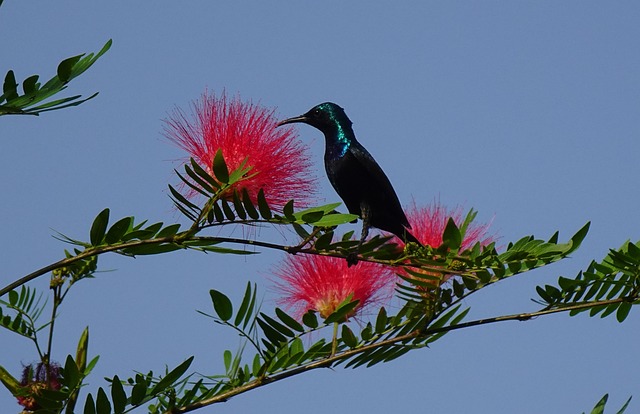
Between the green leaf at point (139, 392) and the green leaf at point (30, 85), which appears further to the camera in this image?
the green leaf at point (139, 392)

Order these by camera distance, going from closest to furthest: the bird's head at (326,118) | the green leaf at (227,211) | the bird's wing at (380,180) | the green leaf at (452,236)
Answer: the green leaf at (227,211) < the green leaf at (452,236) < the bird's wing at (380,180) < the bird's head at (326,118)

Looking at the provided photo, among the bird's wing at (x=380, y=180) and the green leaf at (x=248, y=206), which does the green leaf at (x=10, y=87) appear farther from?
the bird's wing at (x=380, y=180)

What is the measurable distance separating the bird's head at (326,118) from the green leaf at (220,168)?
41.5 inches

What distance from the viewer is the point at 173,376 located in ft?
7.52

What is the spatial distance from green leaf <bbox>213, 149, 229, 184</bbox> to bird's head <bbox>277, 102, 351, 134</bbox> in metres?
1.05

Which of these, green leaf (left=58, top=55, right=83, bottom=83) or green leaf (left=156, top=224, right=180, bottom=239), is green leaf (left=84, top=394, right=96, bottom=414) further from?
green leaf (left=58, top=55, right=83, bottom=83)

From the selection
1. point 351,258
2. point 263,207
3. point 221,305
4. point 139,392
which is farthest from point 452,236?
point 139,392

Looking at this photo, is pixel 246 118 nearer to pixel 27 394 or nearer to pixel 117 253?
pixel 117 253

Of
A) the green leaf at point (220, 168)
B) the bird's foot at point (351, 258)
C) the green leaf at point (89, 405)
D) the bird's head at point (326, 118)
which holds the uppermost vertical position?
the bird's head at point (326, 118)

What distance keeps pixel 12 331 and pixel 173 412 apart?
0.68 metres

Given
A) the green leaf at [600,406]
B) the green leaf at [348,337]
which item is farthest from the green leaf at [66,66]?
the green leaf at [600,406]

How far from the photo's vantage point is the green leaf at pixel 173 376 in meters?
2.29

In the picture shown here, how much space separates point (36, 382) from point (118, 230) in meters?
0.54

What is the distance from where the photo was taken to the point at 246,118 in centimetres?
261
